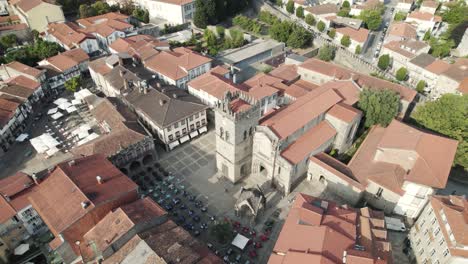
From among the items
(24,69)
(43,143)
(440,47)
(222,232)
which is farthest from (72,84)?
(440,47)

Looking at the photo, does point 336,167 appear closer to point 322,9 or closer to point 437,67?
point 437,67

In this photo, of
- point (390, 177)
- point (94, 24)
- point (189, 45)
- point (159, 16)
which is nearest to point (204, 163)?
point (390, 177)

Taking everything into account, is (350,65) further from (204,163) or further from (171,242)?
(171,242)

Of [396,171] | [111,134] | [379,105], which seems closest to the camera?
[396,171]

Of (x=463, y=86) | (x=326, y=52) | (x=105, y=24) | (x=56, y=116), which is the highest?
(x=105, y=24)

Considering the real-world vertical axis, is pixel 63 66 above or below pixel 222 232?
above

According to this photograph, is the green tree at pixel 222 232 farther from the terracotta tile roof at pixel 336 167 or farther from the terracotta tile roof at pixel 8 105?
the terracotta tile roof at pixel 8 105
